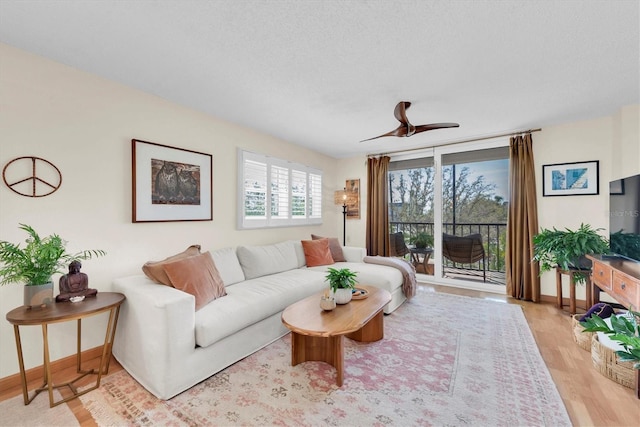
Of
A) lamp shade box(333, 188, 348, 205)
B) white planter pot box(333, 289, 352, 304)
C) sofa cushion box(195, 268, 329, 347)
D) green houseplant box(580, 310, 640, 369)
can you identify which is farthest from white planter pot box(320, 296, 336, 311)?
lamp shade box(333, 188, 348, 205)

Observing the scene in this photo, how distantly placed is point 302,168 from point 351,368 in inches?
130

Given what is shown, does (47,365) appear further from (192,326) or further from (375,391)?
(375,391)

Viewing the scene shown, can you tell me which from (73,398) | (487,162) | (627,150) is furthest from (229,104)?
(627,150)

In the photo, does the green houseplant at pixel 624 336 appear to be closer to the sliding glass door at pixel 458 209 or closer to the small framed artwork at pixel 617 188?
the small framed artwork at pixel 617 188

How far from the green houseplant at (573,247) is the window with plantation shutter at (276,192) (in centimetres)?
334

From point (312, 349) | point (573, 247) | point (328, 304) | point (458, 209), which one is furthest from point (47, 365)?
point (458, 209)

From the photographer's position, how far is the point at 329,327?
6.16 ft

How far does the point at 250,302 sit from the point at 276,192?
7.06ft

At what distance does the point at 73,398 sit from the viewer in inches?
69.8

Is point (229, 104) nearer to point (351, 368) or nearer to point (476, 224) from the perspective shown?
point (351, 368)

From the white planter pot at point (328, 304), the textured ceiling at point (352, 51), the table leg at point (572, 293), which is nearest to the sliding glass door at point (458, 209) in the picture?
the table leg at point (572, 293)

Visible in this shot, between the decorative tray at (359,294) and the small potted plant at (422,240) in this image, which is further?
the small potted plant at (422,240)

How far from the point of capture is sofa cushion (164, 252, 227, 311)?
2.17 metres

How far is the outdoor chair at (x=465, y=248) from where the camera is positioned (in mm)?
4227
